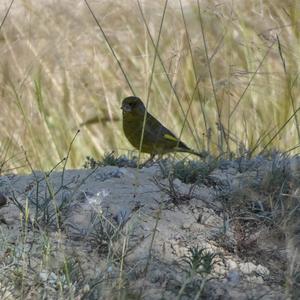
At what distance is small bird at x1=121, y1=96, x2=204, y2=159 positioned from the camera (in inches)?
198

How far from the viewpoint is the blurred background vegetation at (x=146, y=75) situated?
222 inches

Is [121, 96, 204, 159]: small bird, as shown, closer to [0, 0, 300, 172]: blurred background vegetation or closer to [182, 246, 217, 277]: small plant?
[0, 0, 300, 172]: blurred background vegetation

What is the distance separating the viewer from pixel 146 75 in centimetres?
593

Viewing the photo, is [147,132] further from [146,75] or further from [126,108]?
[146,75]

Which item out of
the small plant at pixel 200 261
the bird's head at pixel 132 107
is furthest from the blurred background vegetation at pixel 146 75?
the small plant at pixel 200 261

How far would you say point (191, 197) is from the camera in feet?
12.2

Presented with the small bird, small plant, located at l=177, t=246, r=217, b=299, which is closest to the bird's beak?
the small bird

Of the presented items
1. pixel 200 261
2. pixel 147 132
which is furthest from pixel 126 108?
pixel 200 261

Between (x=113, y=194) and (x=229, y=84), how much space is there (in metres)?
2.00

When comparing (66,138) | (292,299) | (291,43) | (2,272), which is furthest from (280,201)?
(66,138)

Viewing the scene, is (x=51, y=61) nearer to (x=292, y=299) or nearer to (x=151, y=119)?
(x=151, y=119)

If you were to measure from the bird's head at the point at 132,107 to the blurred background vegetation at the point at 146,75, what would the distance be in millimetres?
79

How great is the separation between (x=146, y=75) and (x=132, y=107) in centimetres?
49

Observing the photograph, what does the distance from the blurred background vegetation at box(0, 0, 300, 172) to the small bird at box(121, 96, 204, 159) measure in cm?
12
